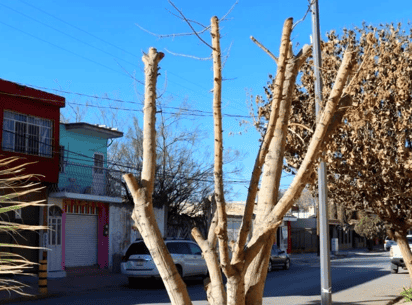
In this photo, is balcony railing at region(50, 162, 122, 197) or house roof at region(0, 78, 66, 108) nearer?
house roof at region(0, 78, 66, 108)

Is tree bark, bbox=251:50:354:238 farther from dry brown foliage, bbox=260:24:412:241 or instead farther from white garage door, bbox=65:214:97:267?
white garage door, bbox=65:214:97:267

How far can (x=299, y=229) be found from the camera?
2092 inches

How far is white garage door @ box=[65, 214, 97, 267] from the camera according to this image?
2653 centimetres

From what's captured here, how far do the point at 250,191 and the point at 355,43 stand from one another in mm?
8799

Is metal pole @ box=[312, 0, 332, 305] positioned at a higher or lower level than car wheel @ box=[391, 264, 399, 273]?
higher

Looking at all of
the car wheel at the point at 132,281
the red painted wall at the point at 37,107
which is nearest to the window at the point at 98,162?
the red painted wall at the point at 37,107

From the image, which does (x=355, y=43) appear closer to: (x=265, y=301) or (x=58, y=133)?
(x=265, y=301)

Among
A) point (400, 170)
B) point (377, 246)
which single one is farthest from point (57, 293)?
point (377, 246)

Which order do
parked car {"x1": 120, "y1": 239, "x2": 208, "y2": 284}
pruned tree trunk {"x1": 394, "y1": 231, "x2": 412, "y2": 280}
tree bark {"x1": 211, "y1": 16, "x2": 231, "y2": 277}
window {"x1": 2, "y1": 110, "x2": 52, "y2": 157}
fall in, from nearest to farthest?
1. tree bark {"x1": 211, "y1": 16, "x2": 231, "y2": 277}
2. pruned tree trunk {"x1": 394, "y1": 231, "x2": 412, "y2": 280}
3. parked car {"x1": 120, "y1": 239, "x2": 208, "y2": 284}
4. window {"x1": 2, "y1": 110, "x2": 52, "y2": 157}

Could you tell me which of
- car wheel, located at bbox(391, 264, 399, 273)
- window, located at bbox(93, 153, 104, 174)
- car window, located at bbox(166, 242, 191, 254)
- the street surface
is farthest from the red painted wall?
car wheel, located at bbox(391, 264, 399, 273)

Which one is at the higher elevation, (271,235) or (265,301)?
(271,235)

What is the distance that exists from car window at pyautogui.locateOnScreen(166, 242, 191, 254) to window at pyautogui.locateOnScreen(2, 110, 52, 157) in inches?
276

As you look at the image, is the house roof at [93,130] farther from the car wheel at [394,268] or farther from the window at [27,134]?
the car wheel at [394,268]

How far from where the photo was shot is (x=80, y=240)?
89.7 feet
